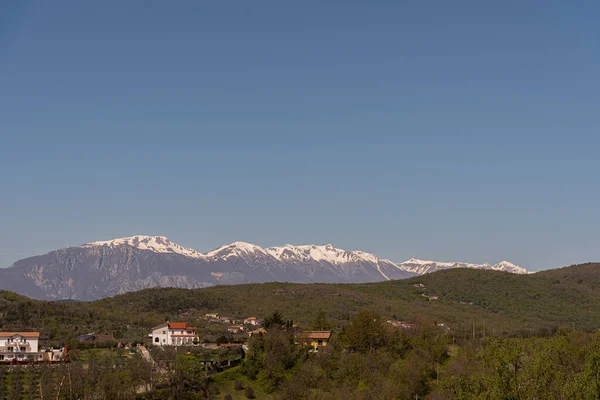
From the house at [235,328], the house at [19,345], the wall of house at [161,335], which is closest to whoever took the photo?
the house at [19,345]

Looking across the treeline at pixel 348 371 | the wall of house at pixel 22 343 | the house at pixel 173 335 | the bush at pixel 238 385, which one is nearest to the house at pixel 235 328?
the house at pixel 173 335

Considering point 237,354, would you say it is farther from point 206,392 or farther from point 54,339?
point 54,339

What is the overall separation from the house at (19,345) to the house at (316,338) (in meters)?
36.0

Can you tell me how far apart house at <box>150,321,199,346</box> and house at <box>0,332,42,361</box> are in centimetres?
1823

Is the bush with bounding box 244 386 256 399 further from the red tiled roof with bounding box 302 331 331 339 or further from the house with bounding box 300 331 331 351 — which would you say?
the red tiled roof with bounding box 302 331 331 339

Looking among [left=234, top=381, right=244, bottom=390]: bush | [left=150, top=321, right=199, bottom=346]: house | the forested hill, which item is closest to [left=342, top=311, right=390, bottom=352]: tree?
[left=234, top=381, right=244, bottom=390]: bush

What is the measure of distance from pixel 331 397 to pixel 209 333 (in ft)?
177

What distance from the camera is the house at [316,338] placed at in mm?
105012

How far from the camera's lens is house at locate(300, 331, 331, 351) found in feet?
345

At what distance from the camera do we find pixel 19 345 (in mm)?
92625

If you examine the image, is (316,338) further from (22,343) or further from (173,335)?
(22,343)

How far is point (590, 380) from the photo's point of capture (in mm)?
61375

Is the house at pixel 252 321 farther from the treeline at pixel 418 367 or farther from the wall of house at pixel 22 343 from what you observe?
the wall of house at pixel 22 343

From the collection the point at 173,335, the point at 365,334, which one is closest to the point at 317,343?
the point at 365,334
